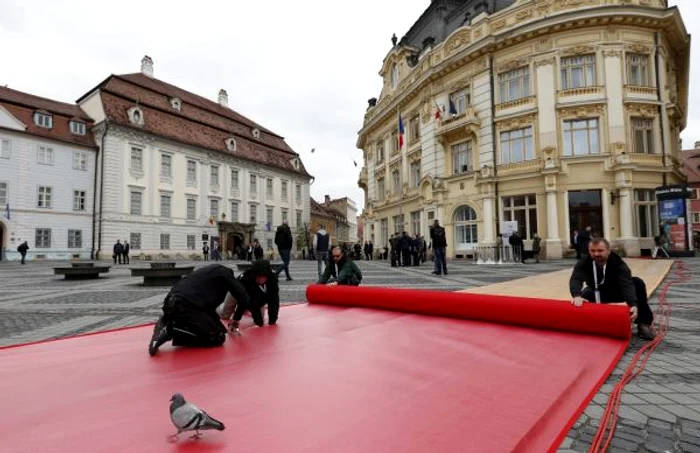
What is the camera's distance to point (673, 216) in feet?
→ 58.1

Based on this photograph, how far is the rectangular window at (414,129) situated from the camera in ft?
90.4

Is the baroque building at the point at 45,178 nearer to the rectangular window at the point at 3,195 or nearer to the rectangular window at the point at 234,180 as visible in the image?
the rectangular window at the point at 3,195

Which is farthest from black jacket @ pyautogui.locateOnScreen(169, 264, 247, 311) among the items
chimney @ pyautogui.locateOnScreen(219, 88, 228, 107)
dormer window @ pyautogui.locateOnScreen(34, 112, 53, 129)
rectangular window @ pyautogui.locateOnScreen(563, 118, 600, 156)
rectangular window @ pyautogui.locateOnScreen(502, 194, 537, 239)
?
chimney @ pyautogui.locateOnScreen(219, 88, 228, 107)

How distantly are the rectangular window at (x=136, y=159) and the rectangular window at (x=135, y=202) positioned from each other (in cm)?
208

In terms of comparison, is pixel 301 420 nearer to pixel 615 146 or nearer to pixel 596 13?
pixel 615 146

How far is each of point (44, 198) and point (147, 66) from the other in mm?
18491

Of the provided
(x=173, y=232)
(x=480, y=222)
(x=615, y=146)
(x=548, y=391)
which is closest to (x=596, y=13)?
(x=615, y=146)

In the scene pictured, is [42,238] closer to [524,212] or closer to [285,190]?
[285,190]

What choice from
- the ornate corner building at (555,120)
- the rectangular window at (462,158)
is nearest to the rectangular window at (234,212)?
the ornate corner building at (555,120)

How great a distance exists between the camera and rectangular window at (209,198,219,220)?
38284 millimetres

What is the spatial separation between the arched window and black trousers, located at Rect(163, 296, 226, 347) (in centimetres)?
2086

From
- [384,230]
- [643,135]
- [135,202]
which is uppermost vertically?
[643,135]

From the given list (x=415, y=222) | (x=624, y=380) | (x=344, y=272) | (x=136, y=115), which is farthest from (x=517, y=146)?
(x=136, y=115)

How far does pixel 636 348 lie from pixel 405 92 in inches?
1031
